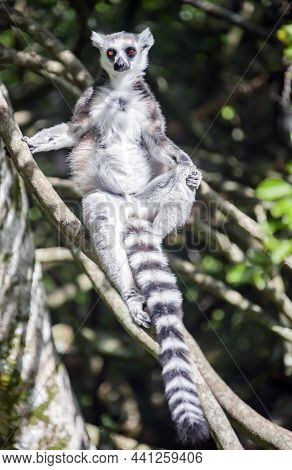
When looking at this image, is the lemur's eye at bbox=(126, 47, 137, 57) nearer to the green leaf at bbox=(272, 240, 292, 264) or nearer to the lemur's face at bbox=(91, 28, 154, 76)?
the lemur's face at bbox=(91, 28, 154, 76)

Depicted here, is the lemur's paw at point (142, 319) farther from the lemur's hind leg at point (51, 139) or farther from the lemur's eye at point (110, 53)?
the lemur's eye at point (110, 53)

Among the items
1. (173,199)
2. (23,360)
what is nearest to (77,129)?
(173,199)

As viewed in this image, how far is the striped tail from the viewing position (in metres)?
3.35

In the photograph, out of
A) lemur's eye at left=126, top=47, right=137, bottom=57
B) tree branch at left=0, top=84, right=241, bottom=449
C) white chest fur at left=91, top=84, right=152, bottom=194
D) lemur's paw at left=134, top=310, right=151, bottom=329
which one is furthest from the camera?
lemur's eye at left=126, top=47, right=137, bottom=57

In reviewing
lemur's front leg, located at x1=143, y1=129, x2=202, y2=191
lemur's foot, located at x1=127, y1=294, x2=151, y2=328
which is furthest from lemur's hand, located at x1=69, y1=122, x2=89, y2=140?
lemur's foot, located at x1=127, y1=294, x2=151, y2=328

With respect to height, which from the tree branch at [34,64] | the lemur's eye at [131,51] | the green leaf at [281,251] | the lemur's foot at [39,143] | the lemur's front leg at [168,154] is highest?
the green leaf at [281,251]

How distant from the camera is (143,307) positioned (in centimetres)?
401

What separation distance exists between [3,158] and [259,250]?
1964 mm

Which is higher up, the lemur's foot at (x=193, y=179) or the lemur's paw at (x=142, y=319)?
the lemur's foot at (x=193, y=179)

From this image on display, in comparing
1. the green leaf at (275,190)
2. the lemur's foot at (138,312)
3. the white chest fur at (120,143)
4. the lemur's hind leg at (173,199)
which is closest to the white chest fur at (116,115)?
the white chest fur at (120,143)

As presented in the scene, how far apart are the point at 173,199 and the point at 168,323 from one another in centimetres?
109

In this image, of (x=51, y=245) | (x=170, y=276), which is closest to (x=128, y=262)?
(x=170, y=276)

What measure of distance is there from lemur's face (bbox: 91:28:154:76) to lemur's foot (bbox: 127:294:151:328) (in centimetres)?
175

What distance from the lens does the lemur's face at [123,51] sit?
502cm
